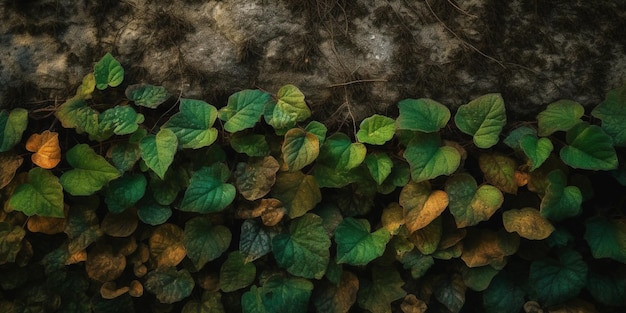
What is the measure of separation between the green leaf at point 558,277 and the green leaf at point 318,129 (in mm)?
917

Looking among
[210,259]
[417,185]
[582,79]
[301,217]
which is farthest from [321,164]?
[582,79]

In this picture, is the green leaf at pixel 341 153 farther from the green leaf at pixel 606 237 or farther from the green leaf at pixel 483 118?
the green leaf at pixel 606 237

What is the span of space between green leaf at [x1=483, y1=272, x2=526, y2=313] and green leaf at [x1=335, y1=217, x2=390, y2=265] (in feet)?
1.54

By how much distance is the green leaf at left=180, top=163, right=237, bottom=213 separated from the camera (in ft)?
6.17

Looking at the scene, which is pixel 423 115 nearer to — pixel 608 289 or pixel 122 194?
pixel 608 289

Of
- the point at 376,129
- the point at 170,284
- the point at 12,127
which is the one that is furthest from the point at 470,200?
the point at 12,127

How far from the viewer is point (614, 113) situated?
1914mm

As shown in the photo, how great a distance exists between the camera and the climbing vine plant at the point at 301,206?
1.91 metres

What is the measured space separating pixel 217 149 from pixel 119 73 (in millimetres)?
459

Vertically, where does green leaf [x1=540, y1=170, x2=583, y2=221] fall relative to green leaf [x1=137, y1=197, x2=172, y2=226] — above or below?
above

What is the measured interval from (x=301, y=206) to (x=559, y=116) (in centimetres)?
100

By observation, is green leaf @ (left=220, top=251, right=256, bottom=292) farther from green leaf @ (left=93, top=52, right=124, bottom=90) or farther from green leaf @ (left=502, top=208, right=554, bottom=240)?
green leaf @ (left=502, top=208, right=554, bottom=240)

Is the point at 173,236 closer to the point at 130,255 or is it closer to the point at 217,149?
the point at 130,255

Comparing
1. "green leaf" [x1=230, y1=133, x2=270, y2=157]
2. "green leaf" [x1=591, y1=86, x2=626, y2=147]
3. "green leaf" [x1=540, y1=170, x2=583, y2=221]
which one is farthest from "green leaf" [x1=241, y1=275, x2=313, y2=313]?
"green leaf" [x1=591, y1=86, x2=626, y2=147]
